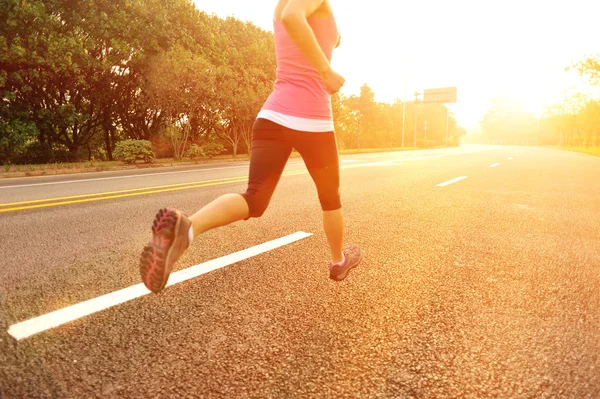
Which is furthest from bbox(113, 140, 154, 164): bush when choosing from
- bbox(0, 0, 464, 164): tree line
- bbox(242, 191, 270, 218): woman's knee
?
bbox(242, 191, 270, 218): woman's knee

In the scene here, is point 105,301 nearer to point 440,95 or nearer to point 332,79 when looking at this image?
point 332,79

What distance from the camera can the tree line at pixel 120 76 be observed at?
17500mm

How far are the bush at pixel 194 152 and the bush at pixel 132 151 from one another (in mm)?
3446

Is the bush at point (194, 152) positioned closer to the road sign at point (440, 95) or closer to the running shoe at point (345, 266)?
the running shoe at point (345, 266)

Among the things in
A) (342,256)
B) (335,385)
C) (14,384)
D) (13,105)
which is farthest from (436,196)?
(13,105)

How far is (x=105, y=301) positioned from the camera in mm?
2430

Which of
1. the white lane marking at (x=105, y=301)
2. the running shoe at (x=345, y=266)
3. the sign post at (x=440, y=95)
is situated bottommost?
the white lane marking at (x=105, y=301)

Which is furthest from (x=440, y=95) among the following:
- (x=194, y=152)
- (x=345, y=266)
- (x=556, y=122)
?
(x=345, y=266)

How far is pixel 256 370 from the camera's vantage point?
1.75 m

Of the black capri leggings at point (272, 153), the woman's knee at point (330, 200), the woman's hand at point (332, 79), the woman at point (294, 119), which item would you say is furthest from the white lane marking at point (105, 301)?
the woman's hand at point (332, 79)

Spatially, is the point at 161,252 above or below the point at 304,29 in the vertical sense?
below

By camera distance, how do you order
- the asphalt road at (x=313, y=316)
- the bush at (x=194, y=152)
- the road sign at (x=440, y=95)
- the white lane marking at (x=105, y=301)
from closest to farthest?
the asphalt road at (x=313, y=316) < the white lane marking at (x=105, y=301) < the bush at (x=194, y=152) < the road sign at (x=440, y=95)

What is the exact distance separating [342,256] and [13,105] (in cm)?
2073

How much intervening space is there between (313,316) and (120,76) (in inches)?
900
